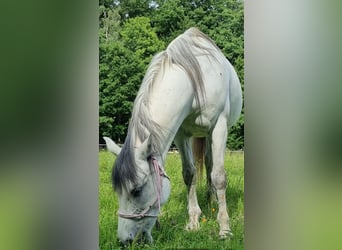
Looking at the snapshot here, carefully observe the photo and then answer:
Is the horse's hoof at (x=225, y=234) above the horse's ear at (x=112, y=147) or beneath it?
beneath

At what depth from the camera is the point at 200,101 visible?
1.75m

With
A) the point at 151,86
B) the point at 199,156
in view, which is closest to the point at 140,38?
the point at 151,86

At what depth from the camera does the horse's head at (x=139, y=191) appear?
1660 mm

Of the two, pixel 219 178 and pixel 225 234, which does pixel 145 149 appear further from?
pixel 225 234

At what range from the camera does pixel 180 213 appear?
5.89 feet

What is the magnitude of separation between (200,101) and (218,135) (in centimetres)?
16

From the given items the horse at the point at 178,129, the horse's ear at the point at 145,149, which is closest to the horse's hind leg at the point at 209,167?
the horse at the point at 178,129

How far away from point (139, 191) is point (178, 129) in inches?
11.3

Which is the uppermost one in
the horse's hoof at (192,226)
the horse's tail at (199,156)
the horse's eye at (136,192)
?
the horse's tail at (199,156)

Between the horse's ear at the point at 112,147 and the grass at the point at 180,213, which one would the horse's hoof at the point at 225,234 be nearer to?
the grass at the point at 180,213

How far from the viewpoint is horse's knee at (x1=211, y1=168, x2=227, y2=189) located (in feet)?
5.79

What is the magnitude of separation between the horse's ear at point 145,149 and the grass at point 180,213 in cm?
12
